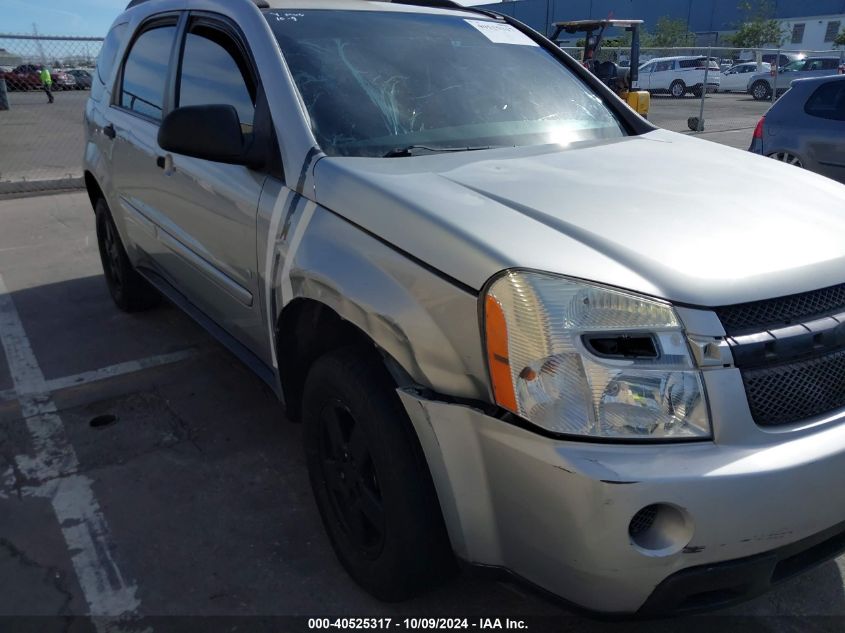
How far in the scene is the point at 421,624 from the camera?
88.7 inches

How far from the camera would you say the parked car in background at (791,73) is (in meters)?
25.2

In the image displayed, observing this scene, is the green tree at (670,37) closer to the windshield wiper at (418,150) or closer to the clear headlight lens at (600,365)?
the windshield wiper at (418,150)

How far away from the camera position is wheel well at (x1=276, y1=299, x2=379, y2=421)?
2346 mm

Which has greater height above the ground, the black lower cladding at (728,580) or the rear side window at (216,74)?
the rear side window at (216,74)

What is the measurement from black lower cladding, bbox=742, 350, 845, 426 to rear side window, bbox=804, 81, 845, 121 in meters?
6.50

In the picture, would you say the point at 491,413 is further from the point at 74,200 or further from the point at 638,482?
the point at 74,200

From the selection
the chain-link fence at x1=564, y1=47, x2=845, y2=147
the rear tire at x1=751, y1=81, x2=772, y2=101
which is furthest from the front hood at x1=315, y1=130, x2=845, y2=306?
the rear tire at x1=751, y1=81, x2=772, y2=101

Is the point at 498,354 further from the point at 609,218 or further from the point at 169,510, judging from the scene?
the point at 169,510

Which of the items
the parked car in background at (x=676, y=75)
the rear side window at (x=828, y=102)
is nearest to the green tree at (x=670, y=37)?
the parked car in background at (x=676, y=75)

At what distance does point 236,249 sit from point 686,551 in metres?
1.95

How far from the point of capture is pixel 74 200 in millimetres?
8984

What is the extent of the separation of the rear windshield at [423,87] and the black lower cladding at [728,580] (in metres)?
1.62

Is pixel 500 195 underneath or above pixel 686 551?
above

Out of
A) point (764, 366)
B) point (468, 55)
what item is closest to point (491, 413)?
point (764, 366)
